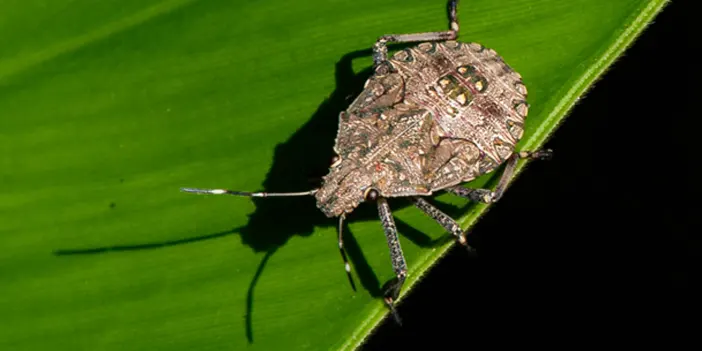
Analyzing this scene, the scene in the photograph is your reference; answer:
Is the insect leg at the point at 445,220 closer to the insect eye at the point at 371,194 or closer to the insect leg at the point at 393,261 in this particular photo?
the insect leg at the point at 393,261

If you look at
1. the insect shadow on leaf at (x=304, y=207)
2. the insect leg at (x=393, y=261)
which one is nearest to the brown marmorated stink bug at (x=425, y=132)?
the insect leg at (x=393, y=261)

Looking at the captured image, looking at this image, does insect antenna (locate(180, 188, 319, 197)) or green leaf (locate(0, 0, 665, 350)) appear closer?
insect antenna (locate(180, 188, 319, 197))

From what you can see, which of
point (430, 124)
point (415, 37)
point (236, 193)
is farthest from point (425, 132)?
point (236, 193)

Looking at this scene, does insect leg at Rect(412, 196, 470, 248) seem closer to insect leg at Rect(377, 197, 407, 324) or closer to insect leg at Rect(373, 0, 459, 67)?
insect leg at Rect(377, 197, 407, 324)

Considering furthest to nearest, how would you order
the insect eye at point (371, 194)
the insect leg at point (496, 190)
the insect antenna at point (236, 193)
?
the insect leg at point (496, 190) → the insect eye at point (371, 194) → the insect antenna at point (236, 193)


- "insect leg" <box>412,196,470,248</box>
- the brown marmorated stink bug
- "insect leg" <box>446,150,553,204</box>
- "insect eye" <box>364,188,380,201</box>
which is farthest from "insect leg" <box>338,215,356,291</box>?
"insect leg" <box>446,150,553,204</box>

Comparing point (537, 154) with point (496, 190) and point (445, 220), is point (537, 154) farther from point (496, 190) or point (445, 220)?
point (445, 220)

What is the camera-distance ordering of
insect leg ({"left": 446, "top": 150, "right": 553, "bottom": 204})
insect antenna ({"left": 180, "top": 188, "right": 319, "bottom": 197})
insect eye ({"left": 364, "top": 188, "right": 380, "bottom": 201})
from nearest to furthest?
insect antenna ({"left": 180, "top": 188, "right": 319, "bottom": 197})
insect eye ({"left": 364, "top": 188, "right": 380, "bottom": 201})
insect leg ({"left": 446, "top": 150, "right": 553, "bottom": 204})
